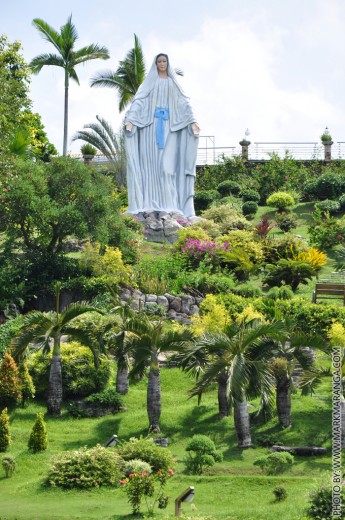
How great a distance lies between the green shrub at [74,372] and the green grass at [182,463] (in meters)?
0.66

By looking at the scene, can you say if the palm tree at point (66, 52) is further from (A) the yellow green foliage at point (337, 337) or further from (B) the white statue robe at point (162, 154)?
(A) the yellow green foliage at point (337, 337)

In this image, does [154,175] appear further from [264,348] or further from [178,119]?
[264,348]

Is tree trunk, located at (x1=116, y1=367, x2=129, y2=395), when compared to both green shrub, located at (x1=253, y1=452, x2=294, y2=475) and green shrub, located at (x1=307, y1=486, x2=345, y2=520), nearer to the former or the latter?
green shrub, located at (x1=253, y1=452, x2=294, y2=475)

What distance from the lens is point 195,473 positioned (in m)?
22.2

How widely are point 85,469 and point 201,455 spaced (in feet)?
8.21

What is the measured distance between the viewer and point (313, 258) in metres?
35.2

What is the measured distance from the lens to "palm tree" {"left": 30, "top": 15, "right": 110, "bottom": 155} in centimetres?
4659

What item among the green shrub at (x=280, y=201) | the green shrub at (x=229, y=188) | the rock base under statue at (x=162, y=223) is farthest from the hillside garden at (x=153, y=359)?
the green shrub at (x=229, y=188)

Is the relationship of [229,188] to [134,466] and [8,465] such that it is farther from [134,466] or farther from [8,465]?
[134,466]

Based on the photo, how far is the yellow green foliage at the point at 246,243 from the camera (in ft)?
118

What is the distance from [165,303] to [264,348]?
8210 mm

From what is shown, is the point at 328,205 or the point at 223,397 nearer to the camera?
the point at 223,397

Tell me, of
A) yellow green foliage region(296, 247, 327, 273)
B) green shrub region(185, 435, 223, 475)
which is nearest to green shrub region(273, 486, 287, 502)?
green shrub region(185, 435, 223, 475)

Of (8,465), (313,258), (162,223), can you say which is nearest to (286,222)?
(162,223)
